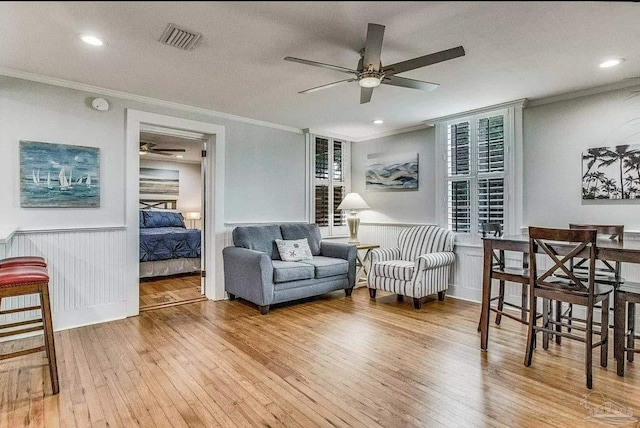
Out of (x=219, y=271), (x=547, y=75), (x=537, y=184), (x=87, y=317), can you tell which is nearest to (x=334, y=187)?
(x=219, y=271)

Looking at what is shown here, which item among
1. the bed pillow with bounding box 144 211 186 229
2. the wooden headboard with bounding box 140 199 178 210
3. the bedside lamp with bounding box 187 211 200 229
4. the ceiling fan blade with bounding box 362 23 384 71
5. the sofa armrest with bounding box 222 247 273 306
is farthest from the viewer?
the bedside lamp with bounding box 187 211 200 229

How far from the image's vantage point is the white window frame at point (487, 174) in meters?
3.88

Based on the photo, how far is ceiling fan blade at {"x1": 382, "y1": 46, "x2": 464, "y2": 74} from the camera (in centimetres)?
218

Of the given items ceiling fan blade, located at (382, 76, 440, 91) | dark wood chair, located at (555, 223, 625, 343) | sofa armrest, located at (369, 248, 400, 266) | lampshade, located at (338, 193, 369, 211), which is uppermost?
ceiling fan blade, located at (382, 76, 440, 91)

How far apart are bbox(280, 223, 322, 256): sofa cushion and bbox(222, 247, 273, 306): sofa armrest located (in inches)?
30.5

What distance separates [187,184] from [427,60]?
673 cm

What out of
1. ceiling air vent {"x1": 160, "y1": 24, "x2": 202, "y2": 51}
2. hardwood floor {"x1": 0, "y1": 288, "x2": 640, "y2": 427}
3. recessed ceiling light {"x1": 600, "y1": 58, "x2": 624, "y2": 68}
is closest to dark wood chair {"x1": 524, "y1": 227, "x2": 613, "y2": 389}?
hardwood floor {"x1": 0, "y1": 288, "x2": 640, "y2": 427}

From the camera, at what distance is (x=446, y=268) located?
4301mm

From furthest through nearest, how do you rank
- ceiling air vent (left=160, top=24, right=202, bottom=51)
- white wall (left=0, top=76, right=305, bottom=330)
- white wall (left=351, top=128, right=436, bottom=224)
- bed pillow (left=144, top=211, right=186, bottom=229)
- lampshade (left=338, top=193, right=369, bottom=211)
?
bed pillow (left=144, top=211, right=186, bottom=229) < lampshade (left=338, top=193, right=369, bottom=211) < white wall (left=351, top=128, right=436, bottom=224) < white wall (left=0, top=76, right=305, bottom=330) < ceiling air vent (left=160, top=24, right=202, bottom=51)

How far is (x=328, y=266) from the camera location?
422cm

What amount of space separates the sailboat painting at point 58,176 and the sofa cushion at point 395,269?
313 centimetres

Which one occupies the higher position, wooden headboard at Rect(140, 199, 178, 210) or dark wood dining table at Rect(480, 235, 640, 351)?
wooden headboard at Rect(140, 199, 178, 210)

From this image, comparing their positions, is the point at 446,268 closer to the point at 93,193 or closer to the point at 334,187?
the point at 334,187

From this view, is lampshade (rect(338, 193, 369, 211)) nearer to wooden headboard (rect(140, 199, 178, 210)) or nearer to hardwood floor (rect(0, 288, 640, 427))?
hardwood floor (rect(0, 288, 640, 427))
